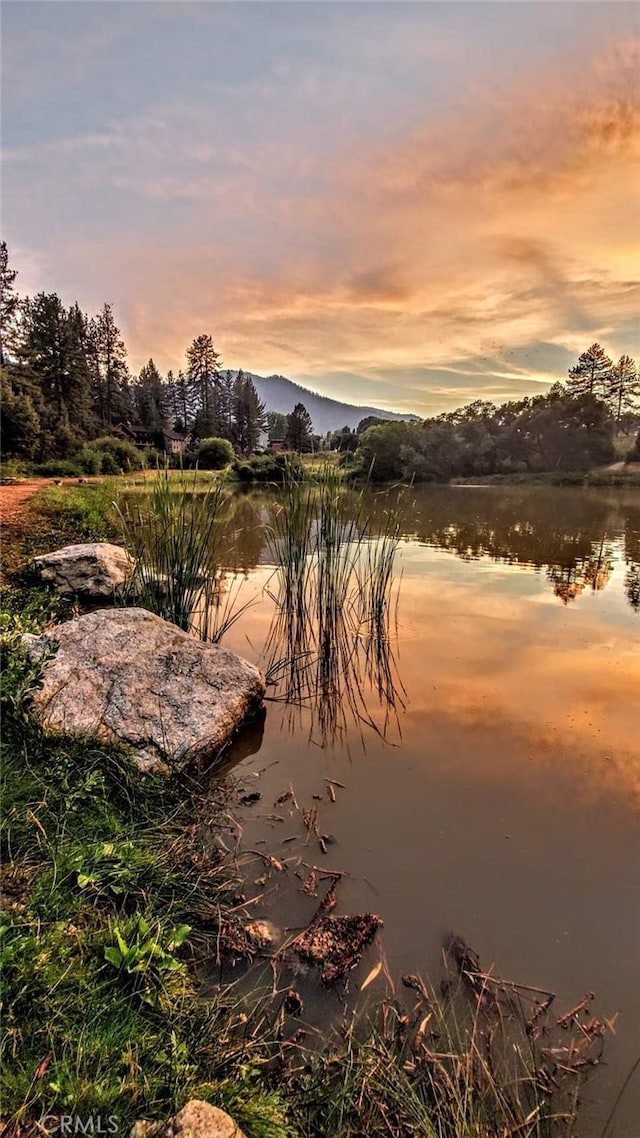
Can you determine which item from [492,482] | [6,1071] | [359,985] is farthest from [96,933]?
[492,482]

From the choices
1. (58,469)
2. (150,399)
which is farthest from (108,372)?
(58,469)

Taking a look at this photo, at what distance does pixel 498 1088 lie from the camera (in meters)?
1.48

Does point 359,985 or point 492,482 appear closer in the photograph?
point 359,985

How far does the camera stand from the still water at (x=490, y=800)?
6.45 feet

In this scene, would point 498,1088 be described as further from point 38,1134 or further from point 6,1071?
point 6,1071

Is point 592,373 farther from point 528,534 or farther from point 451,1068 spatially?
point 451,1068

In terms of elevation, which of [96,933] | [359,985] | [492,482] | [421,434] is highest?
[421,434]

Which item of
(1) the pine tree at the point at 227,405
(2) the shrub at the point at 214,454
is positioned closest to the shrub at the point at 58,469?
(2) the shrub at the point at 214,454

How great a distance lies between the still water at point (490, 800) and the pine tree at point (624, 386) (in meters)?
42.2

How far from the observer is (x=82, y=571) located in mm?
6348

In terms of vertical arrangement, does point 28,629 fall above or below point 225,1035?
above

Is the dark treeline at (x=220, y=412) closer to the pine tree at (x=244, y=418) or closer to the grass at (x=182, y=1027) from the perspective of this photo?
the pine tree at (x=244, y=418)

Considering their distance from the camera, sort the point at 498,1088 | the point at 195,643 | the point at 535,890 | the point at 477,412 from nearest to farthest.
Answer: the point at 498,1088 < the point at 535,890 < the point at 195,643 < the point at 477,412

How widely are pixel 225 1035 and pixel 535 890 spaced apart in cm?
140
